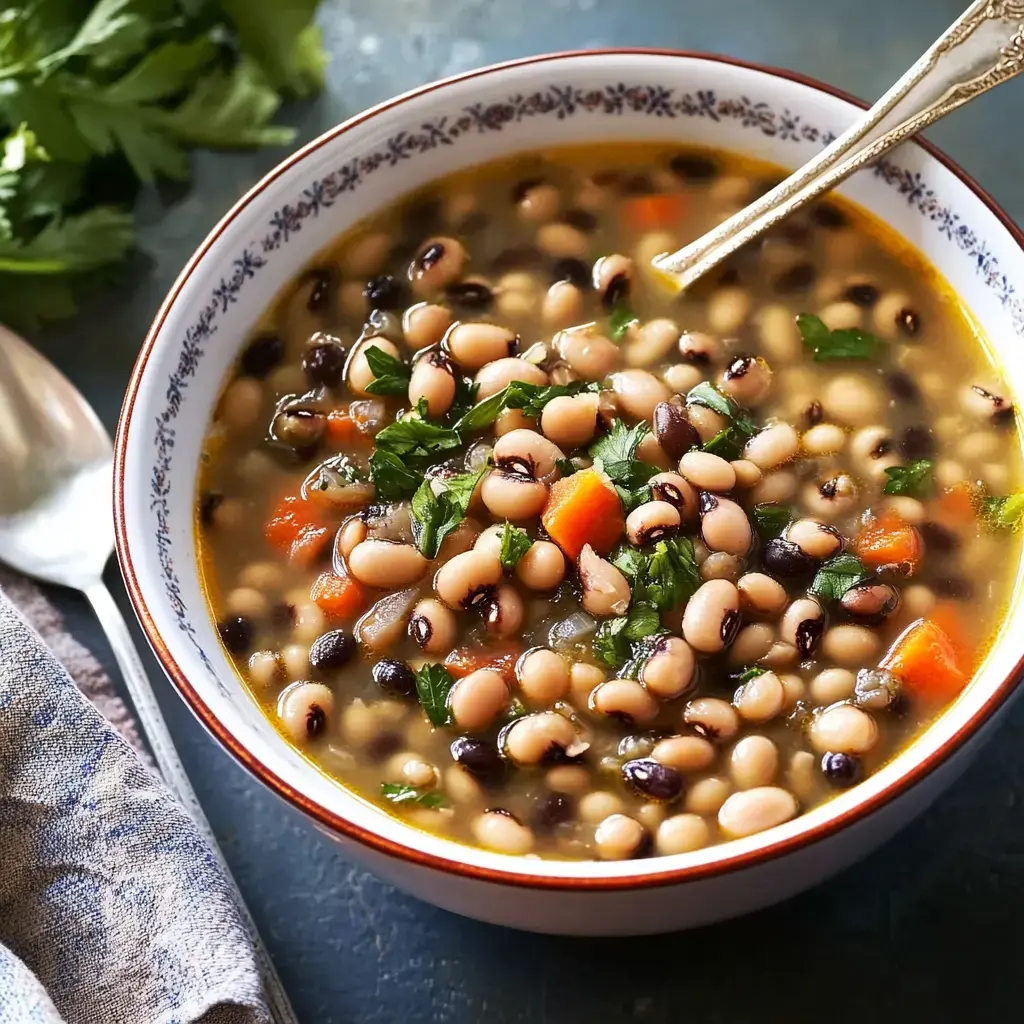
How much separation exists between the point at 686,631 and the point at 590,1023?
0.62 m

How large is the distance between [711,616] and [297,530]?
68 cm

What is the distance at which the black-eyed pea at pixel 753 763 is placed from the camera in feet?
6.34

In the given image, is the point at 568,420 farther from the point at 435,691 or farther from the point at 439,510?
the point at 435,691

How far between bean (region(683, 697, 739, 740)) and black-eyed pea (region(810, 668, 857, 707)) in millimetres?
A: 126

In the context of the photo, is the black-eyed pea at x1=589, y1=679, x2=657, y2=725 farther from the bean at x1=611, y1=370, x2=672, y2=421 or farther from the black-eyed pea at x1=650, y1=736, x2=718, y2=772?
the bean at x1=611, y1=370, x2=672, y2=421

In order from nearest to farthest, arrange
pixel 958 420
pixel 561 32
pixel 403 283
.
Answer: pixel 958 420, pixel 403 283, pixel 561 32

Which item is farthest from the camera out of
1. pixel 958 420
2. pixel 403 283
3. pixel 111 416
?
pixel 111 416

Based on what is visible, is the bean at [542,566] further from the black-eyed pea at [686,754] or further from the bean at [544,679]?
the black-eyed pea at [686,754]

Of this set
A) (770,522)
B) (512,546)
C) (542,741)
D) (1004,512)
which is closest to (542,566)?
(512,546)

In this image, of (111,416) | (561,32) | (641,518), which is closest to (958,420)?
(641,518)

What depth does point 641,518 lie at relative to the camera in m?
2.06

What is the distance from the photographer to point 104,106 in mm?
2693

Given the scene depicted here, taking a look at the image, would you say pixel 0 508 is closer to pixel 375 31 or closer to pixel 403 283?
pixel 403 283

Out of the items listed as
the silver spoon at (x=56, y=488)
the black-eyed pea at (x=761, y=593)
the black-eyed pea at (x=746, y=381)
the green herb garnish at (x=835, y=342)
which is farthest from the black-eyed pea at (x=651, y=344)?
the silver spoon at (x=56, y=488)
